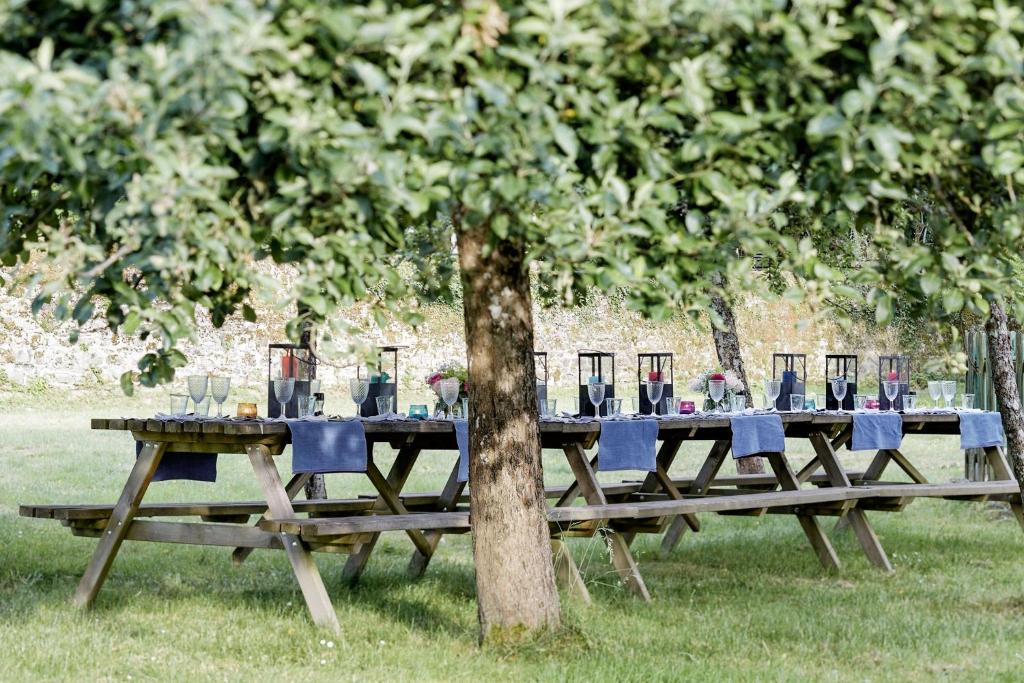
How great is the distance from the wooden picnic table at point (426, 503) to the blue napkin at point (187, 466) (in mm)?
192

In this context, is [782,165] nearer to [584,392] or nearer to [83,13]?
[83,13]

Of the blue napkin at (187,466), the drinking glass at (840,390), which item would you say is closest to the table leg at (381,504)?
the blue napkin at (187,466)

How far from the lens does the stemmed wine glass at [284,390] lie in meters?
6.93

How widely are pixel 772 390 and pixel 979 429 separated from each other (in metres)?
1.59

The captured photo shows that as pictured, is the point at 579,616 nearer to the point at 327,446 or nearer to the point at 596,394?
the point at 327,446

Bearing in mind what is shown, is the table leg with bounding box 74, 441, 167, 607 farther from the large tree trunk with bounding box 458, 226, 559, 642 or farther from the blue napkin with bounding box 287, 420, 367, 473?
the large tree trunk with bounding box 458, 226, 559, 642

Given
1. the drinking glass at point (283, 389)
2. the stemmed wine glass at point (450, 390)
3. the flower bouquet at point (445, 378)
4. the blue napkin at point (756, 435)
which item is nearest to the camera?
the drinking glass at point (283, 389)

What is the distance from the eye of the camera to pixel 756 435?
7.81 m

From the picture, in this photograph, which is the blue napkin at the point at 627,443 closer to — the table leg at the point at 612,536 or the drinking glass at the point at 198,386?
the table leg at the point at 612,536

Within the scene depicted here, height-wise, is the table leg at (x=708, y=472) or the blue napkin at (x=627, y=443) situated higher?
the blue napkin at (x=627, y=443)

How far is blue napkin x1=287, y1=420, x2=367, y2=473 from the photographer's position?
644 cm

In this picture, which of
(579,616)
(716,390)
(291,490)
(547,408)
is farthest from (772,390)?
(291,490)

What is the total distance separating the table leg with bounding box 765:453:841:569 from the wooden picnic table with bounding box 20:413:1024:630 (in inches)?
0.5

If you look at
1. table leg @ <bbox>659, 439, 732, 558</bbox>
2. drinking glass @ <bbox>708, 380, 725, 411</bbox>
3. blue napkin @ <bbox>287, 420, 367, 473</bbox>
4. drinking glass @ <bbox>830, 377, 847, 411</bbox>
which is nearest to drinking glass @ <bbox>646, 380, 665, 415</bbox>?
drinking glass @ <bbox>708, 380, 725, 411</bbox>
